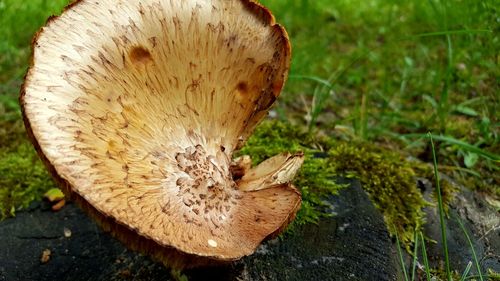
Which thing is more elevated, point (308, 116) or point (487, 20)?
point (487, 20)

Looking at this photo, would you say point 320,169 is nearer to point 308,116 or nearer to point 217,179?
point 217,179

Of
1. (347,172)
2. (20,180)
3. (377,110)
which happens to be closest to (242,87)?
(347,172)

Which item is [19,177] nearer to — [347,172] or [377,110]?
[347,172]

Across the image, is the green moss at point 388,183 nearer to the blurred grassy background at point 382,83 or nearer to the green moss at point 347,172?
the green moss at point 347,172

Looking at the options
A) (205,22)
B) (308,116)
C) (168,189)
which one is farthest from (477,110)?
(168,189)

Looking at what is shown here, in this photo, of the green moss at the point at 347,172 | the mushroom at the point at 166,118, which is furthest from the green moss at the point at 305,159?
the mushroom at the point at 166,118

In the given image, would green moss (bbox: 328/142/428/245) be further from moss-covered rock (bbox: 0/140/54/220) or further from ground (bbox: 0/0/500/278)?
moss-covered rock (bbox: 0/140/54/220)
